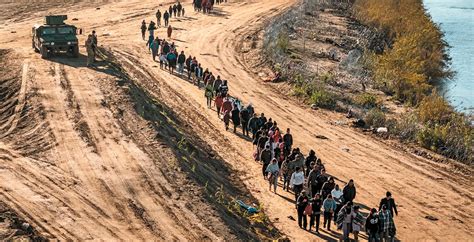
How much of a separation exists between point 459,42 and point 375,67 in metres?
21.1

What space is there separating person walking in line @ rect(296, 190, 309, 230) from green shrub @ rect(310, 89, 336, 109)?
1451 cm

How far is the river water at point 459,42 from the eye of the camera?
43.8 metres

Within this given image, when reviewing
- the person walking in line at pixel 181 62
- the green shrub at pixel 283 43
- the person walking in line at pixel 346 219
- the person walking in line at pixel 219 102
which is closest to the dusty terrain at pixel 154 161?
the person walking in line at pixel 219 102

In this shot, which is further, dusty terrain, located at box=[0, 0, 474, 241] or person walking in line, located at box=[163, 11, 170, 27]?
person walking in line, located at box=[163, 11, 170, 27]

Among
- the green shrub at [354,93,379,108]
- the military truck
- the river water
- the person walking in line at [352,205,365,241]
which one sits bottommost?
the river water

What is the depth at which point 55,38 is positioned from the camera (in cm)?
3359

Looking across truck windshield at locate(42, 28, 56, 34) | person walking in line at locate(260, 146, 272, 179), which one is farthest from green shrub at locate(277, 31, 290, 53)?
person walking in line at locate(260, 146, 272, 179)

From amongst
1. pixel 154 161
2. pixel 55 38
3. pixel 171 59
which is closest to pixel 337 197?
pixel 154 161

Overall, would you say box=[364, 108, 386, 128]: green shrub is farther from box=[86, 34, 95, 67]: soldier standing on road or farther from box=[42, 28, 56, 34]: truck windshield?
box=[42, 28, 56, 34]: truck windshield

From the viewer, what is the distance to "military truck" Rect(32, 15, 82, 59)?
110 ft

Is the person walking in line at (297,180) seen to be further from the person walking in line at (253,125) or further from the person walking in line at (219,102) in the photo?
the person walking in line at (219,102)

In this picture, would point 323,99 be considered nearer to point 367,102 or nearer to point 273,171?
point 367,102

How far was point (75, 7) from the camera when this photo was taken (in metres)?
56.7

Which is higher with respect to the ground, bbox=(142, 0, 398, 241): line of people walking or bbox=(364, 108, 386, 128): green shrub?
bbox=(142, 0, 398, 241): line of people walking
